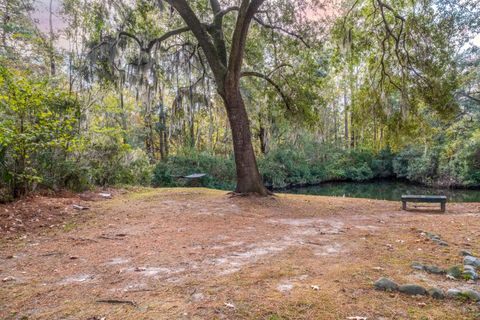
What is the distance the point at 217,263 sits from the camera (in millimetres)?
2975

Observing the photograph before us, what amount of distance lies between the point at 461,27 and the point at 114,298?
32.7 feet

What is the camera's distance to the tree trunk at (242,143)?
764cm

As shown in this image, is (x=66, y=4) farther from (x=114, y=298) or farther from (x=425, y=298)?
(x=425, y=298)

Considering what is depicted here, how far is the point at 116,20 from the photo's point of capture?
884cm

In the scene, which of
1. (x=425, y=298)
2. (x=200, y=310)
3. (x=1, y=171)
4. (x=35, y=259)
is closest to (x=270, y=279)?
(x=200, y=310)

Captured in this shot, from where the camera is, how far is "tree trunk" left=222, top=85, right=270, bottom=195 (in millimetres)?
7645

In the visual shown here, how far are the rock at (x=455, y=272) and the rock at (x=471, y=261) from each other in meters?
0.30

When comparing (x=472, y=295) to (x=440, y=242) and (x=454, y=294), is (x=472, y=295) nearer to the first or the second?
(x=454, y=294)

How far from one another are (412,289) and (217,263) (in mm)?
1643

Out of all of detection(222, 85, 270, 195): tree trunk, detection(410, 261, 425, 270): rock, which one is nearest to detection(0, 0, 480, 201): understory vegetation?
detection(222, 85, 270, 195): tree trunk

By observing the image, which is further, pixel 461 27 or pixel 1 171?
pixel 461 27

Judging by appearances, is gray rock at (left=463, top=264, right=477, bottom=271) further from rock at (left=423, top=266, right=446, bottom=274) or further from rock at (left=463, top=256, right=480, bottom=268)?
rock at (left=423, top=266, right=446, bottom=274)

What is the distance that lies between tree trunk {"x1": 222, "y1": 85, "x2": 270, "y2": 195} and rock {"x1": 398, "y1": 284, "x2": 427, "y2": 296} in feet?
18.0

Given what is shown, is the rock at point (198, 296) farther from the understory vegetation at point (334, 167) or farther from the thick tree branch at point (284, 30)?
the understory vegetation at point (334, 167)
